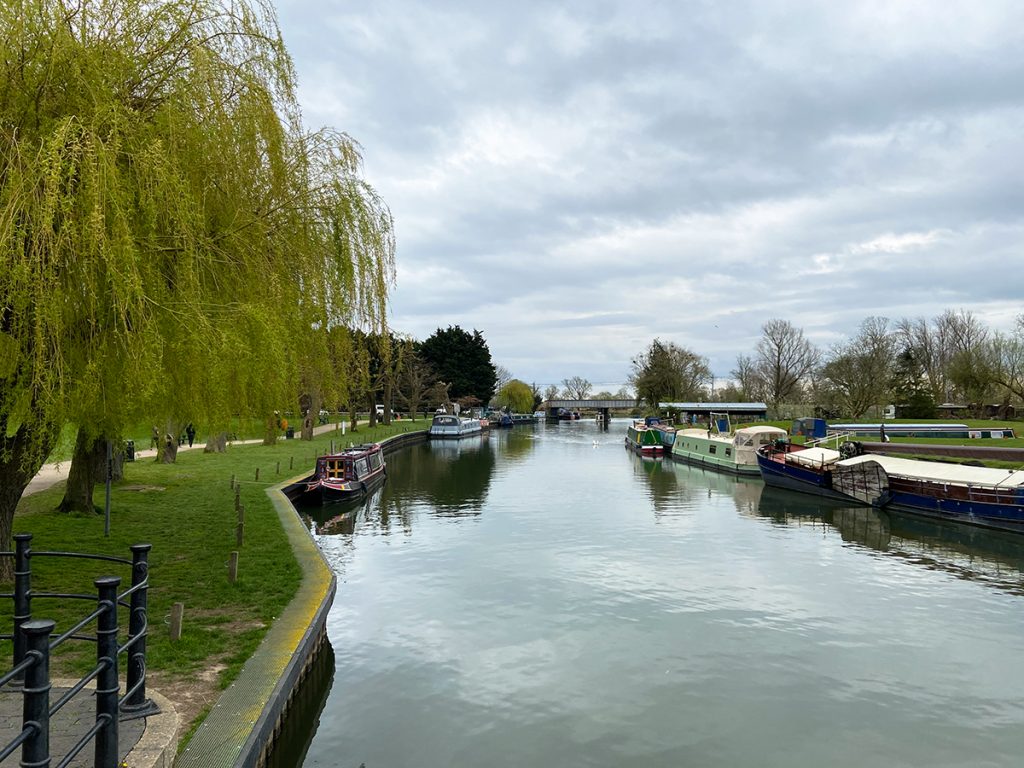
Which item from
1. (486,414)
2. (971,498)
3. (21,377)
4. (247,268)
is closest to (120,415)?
(21,377)

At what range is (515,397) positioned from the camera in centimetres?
13875

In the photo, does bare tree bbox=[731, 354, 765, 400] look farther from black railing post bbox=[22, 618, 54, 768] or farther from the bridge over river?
black railing post bbox=[22, 618, 54, 768]

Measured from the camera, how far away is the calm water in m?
9.33

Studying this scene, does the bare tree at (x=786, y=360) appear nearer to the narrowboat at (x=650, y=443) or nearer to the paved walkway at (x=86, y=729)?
the narrowboat at (x=650, y=443)

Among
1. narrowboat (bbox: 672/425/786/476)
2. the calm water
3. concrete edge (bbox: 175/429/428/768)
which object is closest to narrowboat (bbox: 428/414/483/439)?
narrowboat (bbox: 672/425/786/476)

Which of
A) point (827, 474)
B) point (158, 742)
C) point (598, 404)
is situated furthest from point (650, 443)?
point (598, 404)

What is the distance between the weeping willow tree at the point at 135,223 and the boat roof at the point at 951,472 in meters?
26.9

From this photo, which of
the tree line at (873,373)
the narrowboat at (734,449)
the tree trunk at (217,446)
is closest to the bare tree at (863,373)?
the tree line at (873,373)

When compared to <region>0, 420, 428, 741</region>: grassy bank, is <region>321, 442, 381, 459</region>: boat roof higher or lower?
higher

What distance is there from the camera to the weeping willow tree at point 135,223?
820 cm

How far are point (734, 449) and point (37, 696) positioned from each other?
151 ft

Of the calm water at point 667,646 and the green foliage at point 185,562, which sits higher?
the green foliage at point 185,562

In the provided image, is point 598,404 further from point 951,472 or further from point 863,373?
point 951,472

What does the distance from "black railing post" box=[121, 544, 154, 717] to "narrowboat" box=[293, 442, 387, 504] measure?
2355 cm
